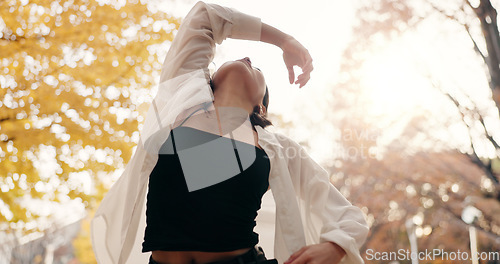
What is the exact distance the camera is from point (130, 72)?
142 inches

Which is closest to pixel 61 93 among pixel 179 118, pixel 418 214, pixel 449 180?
pixel 179 118

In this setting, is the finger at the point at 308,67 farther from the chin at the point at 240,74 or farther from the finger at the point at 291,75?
the chin at the point at 240,74

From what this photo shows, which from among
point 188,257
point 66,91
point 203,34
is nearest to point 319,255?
point 188,257

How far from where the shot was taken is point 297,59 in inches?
63.5

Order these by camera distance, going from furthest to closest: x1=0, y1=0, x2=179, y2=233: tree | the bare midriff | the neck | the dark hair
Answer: x1=0, y1=0, x2=179, y2=233: tree < the dark hair < the neck < the bare midriff

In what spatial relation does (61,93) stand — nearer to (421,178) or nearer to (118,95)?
(118,95)

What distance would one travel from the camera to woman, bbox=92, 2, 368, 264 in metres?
1.22

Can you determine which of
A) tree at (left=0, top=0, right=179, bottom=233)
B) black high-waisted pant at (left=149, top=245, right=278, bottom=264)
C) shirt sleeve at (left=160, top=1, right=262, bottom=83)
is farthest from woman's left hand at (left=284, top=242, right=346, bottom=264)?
tree at (left=0, top=0, right=179, bottom=233)

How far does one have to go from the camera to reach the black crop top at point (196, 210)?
1196 millimetres

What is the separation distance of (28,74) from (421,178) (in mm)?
6809

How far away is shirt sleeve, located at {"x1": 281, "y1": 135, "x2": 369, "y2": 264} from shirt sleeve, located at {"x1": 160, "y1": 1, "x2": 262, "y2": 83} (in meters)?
0.48

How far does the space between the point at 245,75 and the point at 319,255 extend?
712 mm

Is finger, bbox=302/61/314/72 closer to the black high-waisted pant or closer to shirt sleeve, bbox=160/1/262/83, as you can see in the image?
shirt sleeve, bbox=160/1/262/83

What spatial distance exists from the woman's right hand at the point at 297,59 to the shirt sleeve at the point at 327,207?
0.25m
